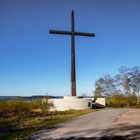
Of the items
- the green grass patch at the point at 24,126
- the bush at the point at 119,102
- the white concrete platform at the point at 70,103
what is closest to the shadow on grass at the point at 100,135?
the green grass patch at the point at 24,126

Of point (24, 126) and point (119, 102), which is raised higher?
point (119, 102)

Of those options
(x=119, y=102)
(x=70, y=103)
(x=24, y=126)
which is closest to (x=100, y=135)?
(x=24, y=126)

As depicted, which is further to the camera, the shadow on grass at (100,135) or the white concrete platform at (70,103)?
the white concrete platform at (70,103)

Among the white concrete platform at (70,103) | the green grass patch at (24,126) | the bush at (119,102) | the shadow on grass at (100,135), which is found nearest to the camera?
the shadow on grass at (100,135)

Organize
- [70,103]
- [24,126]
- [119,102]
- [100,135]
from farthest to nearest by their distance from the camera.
Result: [119,102], [70,103], [24,126], [100,135]

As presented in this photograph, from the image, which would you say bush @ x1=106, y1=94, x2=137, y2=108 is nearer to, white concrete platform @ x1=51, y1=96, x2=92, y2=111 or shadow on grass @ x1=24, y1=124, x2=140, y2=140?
white concrete platform @ x1=51, y1=96, x2=92, y2=111

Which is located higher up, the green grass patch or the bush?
the bush

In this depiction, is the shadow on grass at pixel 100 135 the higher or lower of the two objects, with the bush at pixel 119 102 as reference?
lower

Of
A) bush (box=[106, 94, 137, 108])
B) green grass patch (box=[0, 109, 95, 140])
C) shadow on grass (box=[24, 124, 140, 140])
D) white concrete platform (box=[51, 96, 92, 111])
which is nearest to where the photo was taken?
shadow on grass (box=[24, 124, 140, 140])

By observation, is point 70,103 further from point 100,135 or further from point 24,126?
point 100,135

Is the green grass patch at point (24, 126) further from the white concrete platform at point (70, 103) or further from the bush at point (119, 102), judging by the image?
the bush at point (119, 102)

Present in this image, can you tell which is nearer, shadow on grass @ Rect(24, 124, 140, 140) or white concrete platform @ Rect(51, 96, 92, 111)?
shadow on grass @ Rect(24, 124, 140, 140)

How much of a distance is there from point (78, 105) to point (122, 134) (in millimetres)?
20903

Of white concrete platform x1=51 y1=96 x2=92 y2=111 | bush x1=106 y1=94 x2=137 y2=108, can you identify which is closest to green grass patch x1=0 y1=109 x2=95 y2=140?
white concrete platform x1=51 y1=96 x2=92 y2=111
